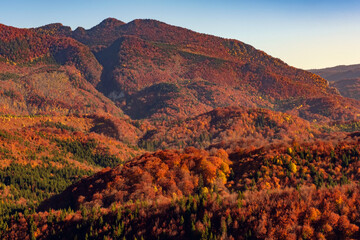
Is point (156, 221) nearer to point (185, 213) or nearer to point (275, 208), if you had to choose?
point (185, 213)

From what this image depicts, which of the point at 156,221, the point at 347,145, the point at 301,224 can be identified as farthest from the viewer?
the point at 347,145

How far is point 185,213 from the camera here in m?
60.4

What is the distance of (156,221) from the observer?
59.5 meters

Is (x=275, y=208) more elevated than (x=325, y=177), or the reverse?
(x=275, y=208)

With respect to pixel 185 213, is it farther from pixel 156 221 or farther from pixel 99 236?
pixel 99 236

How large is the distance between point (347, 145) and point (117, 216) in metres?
87.2

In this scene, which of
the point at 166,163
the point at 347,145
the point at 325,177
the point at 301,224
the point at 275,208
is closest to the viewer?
the point at 301,224

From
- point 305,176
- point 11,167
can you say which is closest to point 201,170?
point 305,176

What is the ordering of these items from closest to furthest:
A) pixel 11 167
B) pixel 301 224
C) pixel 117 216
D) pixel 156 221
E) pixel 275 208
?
pixel 301 224 → pixel 275 208 → pixel 156 221 → pixel 117 216 → pixel 11 167

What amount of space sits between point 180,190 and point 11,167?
432 ft

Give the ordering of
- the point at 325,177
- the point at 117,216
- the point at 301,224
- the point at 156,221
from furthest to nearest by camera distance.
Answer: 1. the point at 325,177
2. the point at 117,216
3. the point at 156,221
4. the point at 301,224

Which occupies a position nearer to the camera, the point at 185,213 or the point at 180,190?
the point at 185,213

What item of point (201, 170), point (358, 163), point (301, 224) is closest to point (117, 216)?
point (301, 224)

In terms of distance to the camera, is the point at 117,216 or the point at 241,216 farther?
the point at 117,216
